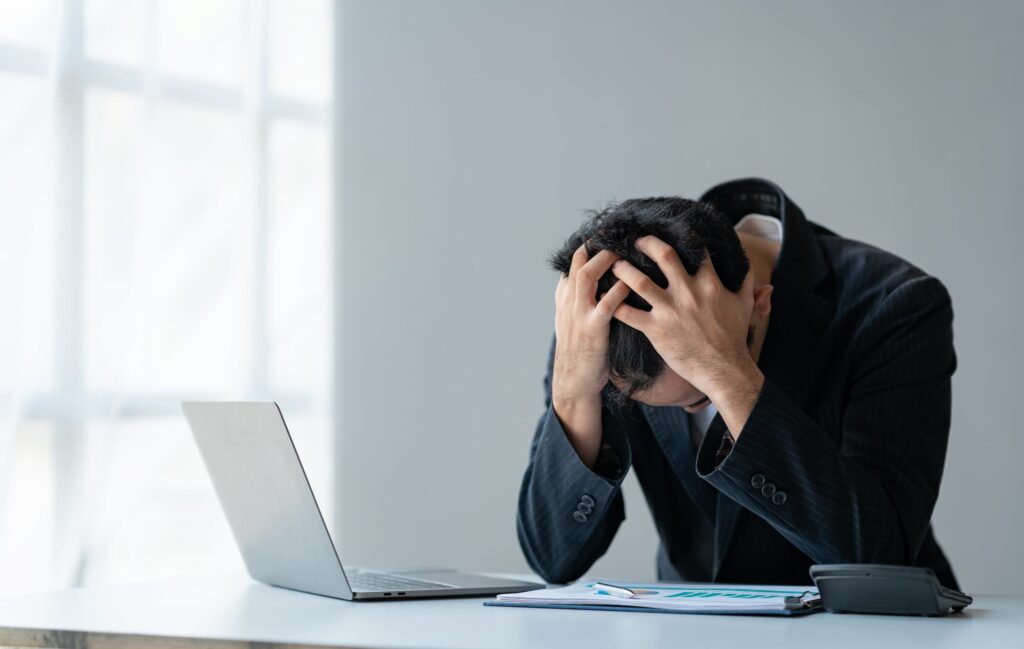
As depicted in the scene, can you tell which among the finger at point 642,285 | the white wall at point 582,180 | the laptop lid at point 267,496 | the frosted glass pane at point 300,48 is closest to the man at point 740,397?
the finger at point 642,285

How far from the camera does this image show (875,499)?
130cm

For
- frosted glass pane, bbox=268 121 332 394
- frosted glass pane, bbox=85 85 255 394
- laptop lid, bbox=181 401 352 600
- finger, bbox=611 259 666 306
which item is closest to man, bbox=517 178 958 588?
finger, bbox=611 259 666 306

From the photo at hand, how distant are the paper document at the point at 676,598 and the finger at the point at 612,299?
0.33m

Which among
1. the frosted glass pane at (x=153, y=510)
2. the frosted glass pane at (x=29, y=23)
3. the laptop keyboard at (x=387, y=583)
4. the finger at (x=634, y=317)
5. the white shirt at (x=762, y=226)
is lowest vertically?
the frosted glass pane at (x=153, y=510)

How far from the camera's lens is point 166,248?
8.91ft

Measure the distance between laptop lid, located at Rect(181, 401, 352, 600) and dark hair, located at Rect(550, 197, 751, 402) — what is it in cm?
42

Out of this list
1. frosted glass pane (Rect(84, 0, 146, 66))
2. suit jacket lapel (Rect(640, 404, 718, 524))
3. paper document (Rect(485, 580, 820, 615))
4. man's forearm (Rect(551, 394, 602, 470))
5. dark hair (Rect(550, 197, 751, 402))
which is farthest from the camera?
frosted glass pane (Rect(84, 0, 146, 66))

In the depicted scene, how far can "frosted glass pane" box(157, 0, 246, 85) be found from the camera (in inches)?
109

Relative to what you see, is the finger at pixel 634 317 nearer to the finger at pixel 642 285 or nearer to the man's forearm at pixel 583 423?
the finger at pixel 642 285

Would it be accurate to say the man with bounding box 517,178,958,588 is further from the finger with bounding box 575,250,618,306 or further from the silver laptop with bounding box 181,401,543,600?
the silver laptop with bounding box 181,401,543,600

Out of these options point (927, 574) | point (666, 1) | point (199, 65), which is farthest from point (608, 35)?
point (927, 574)

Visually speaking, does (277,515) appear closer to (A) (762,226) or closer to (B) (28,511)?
(A) (762,226)

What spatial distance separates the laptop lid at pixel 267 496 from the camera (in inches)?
48.2

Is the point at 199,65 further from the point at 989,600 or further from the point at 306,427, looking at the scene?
the point at 989,600
